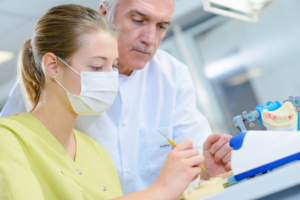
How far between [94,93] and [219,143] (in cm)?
60

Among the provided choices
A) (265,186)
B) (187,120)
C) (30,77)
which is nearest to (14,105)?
(30,77)

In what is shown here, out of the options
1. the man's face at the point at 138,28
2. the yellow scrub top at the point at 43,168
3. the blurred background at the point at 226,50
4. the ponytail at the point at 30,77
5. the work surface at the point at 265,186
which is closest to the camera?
the work surface at the point at 265,186

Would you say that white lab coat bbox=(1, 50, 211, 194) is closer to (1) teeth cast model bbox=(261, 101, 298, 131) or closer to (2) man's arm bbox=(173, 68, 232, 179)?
(2) man's arm bbox=(173, 68, 232, 179)

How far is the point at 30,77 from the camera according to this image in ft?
4.41

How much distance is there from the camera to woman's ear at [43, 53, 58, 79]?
1233 mm

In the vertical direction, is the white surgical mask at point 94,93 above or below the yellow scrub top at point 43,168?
above

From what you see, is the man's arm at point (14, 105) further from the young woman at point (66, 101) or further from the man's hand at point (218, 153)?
the man's hand at point (218, 153)

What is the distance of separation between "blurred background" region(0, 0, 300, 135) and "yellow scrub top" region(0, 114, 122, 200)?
8.29ft

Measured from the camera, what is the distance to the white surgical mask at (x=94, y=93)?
121 cm

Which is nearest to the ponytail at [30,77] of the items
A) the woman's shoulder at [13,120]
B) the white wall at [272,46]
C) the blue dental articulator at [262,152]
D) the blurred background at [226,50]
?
the woman's shoulder at [13,120]

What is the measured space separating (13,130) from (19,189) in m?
0.26

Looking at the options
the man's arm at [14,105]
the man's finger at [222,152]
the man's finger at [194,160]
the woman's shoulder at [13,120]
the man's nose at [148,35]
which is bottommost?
the man's finger at [222,152]

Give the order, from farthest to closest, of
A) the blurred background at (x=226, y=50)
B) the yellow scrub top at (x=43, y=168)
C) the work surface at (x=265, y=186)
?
the blurred background at (x=226, y=50)
the yellow scrub top at (x=43, y=168)
the work surface at (x=265, y=186)

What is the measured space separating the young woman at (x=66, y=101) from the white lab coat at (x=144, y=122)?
14 cm
